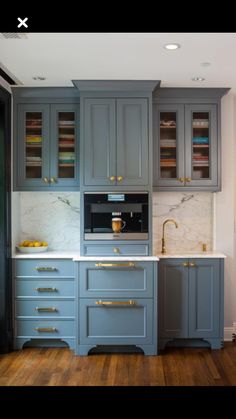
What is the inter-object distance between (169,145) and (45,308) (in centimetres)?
199

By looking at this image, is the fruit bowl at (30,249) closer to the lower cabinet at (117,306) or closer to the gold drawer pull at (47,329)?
the lower cabinet at (117,306)

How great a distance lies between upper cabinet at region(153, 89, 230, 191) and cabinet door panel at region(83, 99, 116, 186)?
0.47 metres

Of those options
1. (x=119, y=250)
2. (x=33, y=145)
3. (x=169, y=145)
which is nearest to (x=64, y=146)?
(x=33, y=145)

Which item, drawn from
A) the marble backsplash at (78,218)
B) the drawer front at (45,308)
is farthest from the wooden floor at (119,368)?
the marble backsplash at (78,218)

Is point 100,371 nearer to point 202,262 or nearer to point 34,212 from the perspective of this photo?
point 202,262

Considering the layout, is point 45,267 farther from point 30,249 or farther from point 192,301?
point 192,301

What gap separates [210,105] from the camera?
160 inches

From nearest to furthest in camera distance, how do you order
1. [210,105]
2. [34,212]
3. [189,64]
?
[189,64]
[210,105]
[34,212]

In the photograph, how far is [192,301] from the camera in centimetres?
393

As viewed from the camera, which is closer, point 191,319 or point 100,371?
point 100,371

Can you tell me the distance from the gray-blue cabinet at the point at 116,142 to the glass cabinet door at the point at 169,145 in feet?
0.77
